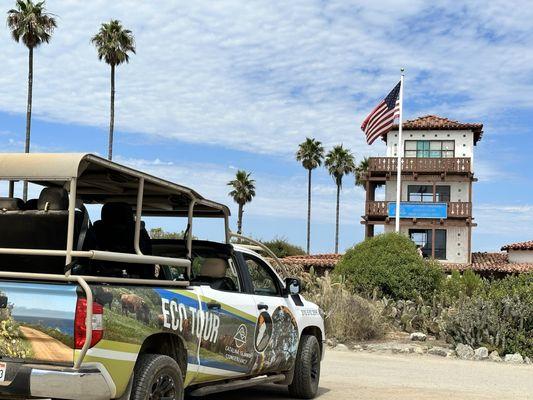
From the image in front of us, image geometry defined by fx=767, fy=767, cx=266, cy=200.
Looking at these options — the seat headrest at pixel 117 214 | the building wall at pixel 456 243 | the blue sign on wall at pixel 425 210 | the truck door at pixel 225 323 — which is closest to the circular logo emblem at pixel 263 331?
the truck door at pixel 225 323

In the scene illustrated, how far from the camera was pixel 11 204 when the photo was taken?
646 cm

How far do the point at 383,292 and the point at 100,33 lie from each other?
29.6 meters

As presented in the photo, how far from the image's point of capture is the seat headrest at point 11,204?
21.2 ft

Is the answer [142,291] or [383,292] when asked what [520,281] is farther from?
[142,291]

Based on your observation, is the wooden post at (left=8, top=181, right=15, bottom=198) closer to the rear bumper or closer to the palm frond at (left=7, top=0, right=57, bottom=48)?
the rear bumper

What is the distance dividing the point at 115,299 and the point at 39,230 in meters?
1.01

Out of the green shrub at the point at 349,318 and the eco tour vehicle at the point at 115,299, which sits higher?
the eco tour vehicle at the point at 115,299

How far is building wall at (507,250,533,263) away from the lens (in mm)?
44562

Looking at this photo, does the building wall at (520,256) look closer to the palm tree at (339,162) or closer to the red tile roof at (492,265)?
the red tile roof at (492,265)

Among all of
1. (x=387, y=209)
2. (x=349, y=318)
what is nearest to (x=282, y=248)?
(x=387, y=209)

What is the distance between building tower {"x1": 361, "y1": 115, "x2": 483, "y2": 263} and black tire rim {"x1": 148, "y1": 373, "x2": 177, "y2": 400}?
127 feet

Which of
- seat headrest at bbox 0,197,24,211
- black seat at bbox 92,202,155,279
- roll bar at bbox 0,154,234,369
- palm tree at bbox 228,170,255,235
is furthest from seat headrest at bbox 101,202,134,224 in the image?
palm tree at bbox 228,170,255,235

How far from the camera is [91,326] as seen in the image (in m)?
5.39

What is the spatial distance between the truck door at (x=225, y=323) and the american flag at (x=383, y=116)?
2528 cm
